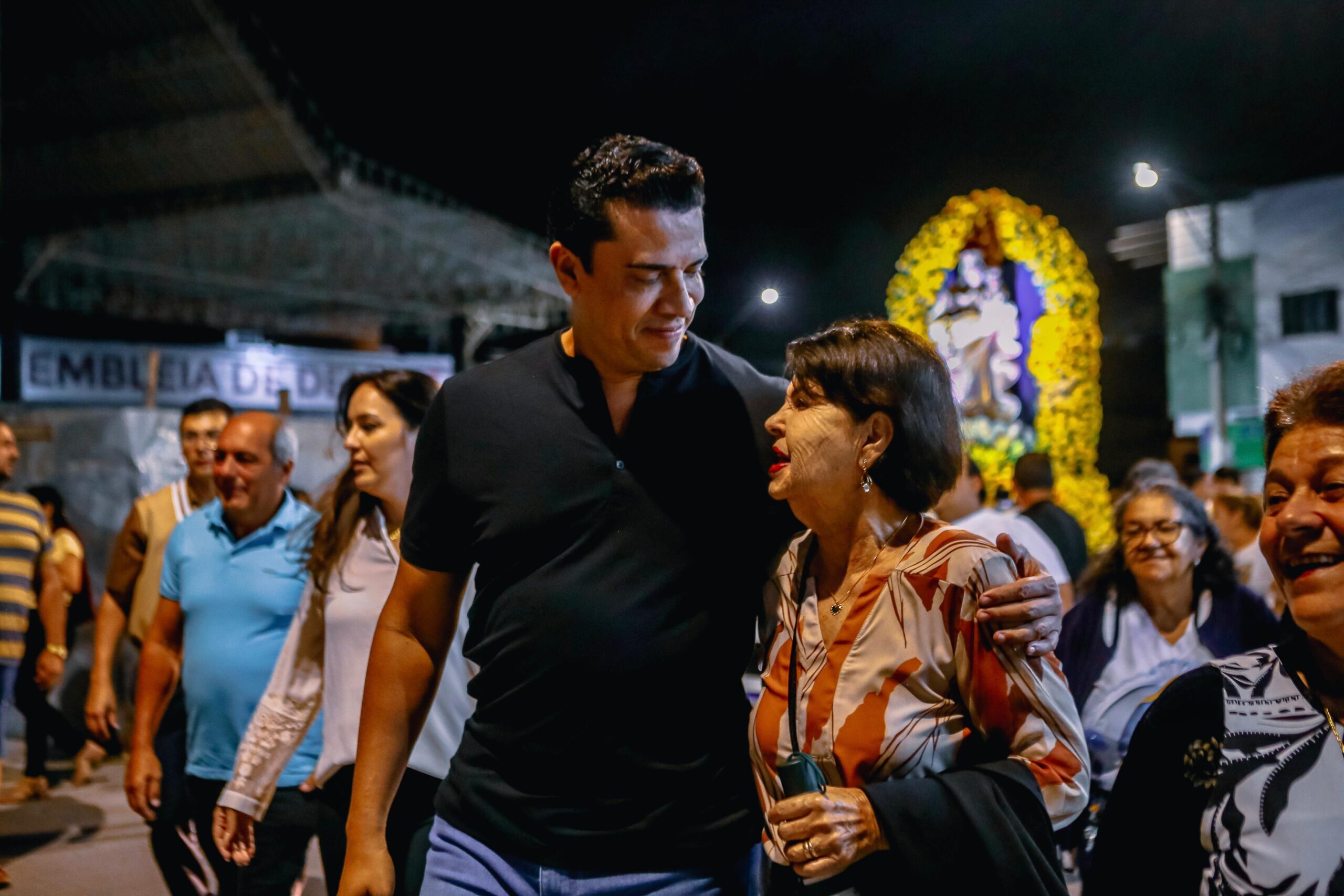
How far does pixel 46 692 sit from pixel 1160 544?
20.4 ft

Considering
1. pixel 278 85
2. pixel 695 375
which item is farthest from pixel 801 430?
pixel 278 85

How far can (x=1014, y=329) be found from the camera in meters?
11.8

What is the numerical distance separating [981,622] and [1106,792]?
237 cm

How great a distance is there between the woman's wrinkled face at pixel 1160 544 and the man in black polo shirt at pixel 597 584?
2.42m

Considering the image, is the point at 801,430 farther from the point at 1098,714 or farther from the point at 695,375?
the point at 1098,714

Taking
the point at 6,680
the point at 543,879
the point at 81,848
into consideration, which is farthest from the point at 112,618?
the point at 543,879

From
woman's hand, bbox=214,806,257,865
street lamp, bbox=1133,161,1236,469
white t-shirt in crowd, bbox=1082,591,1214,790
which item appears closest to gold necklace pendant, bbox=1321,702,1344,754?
white t-shirt in crowd, bbox=1082,591,1214,790

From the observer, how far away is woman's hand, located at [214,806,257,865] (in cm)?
307

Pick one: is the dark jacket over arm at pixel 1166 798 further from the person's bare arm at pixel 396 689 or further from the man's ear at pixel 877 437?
the person's bare arm at pixel 396 689

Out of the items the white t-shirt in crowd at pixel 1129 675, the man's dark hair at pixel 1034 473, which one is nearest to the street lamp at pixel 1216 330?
the man's dark hair at pixel 1034 473

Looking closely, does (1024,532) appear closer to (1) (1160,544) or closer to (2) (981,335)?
(1) (1160,544)

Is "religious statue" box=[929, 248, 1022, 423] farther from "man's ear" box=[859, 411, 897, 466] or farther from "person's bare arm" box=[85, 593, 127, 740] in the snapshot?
"man's ear" box=[859, 411, 897, 466]

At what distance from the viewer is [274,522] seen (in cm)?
374

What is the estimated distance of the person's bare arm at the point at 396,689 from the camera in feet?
7.13
